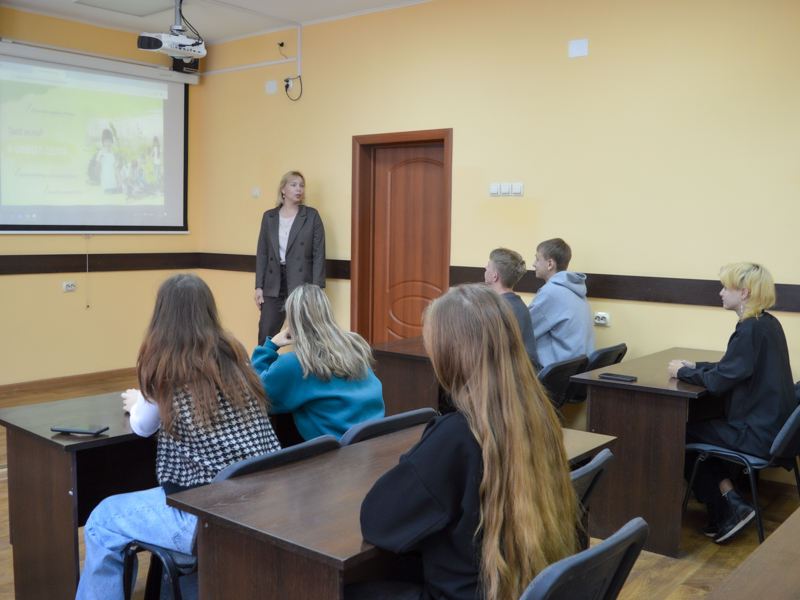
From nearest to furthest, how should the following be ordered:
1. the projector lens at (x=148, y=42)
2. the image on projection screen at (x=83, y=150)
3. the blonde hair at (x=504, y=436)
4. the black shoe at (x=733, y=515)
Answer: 1. the blonde hair at (x=504, y=436)
2. the black shoe at (x=733, y=515)
3. the projector lens at (x=148, y=42)
4. the image on projection screen at (x=83, y=150)

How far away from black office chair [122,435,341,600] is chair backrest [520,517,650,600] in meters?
0.82

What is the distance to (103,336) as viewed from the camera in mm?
6246

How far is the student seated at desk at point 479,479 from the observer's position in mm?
1314

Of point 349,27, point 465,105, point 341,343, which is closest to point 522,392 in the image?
point 341,343

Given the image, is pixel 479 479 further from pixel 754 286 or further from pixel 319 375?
pixel 754 286

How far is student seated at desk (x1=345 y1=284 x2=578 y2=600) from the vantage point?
1.31 meters

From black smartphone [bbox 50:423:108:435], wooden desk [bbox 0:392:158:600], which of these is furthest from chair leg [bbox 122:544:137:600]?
black smartphone [bbox 50:423:108:435]

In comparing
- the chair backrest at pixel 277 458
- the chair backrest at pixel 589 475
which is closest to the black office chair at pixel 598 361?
the chair backrest at pixel 589 475

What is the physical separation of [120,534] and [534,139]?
3562 mm

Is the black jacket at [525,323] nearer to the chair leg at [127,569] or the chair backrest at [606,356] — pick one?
the chair backrest at [606,356]

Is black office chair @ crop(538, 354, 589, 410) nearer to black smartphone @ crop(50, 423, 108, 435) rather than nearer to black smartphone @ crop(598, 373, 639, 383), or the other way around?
black smartphone @ crop(598, 373, 639, 383)

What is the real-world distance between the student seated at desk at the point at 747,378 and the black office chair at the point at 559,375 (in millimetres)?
508

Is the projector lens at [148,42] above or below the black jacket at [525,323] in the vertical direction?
above

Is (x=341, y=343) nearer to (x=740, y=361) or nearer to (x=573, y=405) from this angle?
(x=740, y=361)
